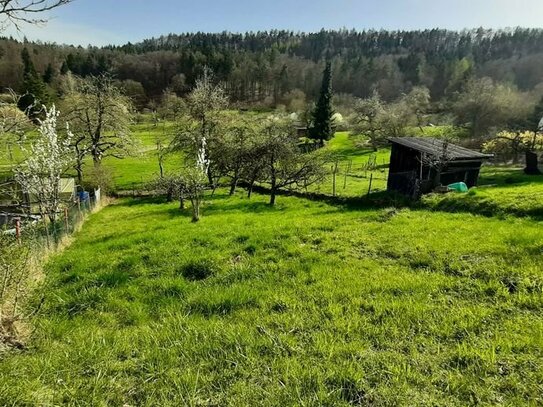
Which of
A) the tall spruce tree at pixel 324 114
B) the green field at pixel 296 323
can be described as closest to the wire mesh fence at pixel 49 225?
the green field at pixel 296 323

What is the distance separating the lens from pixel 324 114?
216ft

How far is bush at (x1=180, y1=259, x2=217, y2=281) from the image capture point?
8.73 metres

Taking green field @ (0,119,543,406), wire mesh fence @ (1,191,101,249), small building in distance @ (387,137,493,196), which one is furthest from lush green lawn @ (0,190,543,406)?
small building in distance @ (387,137,493,196)

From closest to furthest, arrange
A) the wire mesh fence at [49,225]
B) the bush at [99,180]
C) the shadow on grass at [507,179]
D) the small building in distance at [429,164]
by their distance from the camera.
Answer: the wire mesh fence at [49,225] → the small building in distance at [429,164] → the shadow on grass at [507,179] → the bush at [99,180]

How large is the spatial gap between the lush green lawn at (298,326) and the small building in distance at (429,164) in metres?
13.3

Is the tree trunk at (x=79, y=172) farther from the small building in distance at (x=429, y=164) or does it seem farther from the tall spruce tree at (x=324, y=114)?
the tall spruce tree at (x=324, y=114)

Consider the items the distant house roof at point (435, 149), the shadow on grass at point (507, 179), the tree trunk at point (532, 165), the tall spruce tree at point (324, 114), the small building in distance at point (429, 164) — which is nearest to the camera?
the small building in distance at point (429, 164)

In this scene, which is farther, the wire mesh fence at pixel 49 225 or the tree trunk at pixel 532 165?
the tree trunk at pixel 532 165

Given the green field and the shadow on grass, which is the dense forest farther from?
the green field

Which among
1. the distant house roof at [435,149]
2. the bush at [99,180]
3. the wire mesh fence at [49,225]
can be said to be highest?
the distant house roof at [435,149]

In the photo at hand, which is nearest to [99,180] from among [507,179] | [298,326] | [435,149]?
[435,149]

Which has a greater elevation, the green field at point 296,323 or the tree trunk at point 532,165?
the green field at point 296,323

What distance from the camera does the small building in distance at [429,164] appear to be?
76.1 ft

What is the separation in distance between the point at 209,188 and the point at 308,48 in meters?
177
